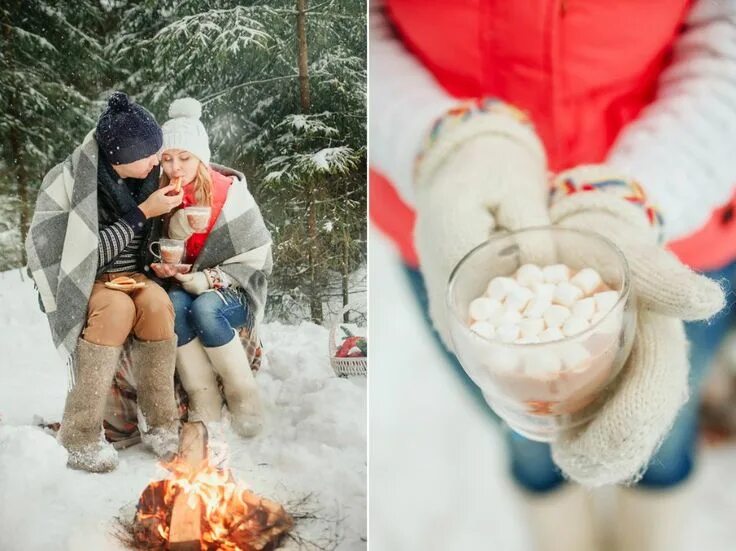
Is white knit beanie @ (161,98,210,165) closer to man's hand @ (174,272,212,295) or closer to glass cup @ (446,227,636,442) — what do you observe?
man's hand @ (174,272,212,295)

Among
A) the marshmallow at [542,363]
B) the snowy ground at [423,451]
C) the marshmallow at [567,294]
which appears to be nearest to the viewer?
the marshmallow at [542,363]

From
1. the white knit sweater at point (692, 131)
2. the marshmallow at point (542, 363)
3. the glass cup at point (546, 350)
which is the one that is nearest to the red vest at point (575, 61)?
the white knit sweater at point (692, 131)

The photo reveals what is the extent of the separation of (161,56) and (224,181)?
30 centimetres

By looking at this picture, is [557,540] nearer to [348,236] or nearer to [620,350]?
[620,350]

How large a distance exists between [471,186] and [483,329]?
0.99 ft

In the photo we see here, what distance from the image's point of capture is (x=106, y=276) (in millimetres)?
1661

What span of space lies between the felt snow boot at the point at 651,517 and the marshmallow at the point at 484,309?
1.42 ft

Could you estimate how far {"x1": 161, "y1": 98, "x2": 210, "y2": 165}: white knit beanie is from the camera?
1681 mm

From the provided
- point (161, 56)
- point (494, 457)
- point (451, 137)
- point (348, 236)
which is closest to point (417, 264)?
point (348, 236)

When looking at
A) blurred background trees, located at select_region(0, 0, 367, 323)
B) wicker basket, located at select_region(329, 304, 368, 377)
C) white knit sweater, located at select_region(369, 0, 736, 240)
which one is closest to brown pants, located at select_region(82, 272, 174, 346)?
blurred background trees, located at select_region(0, 0, 367, 323)

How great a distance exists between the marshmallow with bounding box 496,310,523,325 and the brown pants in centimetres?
68

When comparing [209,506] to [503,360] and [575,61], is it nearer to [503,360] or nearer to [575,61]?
[503,360]

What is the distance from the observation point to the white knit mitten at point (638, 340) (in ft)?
4.90

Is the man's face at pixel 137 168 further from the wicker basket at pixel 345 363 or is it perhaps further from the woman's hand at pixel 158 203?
the wicker basket at pixel 345 363
